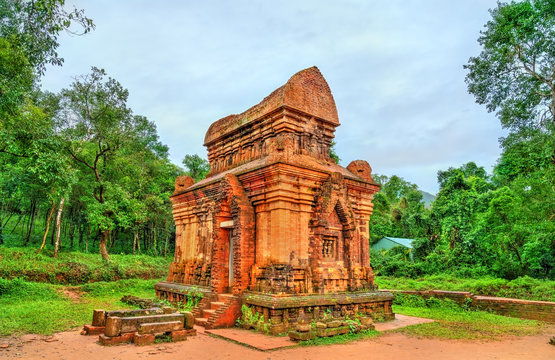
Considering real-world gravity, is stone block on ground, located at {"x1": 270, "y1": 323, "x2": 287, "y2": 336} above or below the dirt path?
above

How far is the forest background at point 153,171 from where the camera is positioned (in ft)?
30.7

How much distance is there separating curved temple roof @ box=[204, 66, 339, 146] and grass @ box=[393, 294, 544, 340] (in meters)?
6.67

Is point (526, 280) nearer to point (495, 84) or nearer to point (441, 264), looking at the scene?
point (441, 264)

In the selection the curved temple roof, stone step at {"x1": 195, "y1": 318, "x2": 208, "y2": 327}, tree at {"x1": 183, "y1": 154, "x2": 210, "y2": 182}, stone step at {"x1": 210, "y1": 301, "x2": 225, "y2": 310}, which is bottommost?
stone step at {"x1": 195, "y1": 318, "x2": 208, "y2": 327}

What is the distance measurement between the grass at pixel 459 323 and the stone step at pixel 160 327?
5.44 meters

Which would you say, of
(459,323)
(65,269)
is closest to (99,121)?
(65,269)

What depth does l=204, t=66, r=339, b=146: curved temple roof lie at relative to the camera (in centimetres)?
1112

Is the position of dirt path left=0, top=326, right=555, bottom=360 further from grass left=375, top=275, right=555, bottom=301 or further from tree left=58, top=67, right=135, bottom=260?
tree left=58, top=67, right=135, bottom=260

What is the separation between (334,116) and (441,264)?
13093mm

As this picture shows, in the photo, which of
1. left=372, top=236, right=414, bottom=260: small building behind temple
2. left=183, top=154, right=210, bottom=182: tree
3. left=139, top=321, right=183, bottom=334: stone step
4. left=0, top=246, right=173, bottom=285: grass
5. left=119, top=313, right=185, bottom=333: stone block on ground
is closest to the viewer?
left=139, top=321, right=183, bottom=334: stone step

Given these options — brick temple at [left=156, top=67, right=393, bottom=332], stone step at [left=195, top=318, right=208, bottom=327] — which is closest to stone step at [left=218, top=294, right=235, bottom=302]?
brick temple at [left=156, top=67, right=393, bottom=332]

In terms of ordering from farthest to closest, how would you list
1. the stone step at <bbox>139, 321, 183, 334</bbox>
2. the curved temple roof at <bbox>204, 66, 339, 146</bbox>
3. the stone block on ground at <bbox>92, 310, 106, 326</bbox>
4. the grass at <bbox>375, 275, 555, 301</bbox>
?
the grass at <bbox>375, 275, 555, 301</bbox>, the curved temple roof at <bbox>204, 66, 339, 146</bbox>, the stone block on ground at <bbox>92, 310, 106, 326</bbox>, the stone step at <bbox>139, 321, 183, 334</bbox>

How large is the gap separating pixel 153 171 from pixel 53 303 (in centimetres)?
1829

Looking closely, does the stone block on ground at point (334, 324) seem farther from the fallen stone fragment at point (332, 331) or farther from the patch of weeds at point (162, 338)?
the patch of weeds at point (162, 338)
